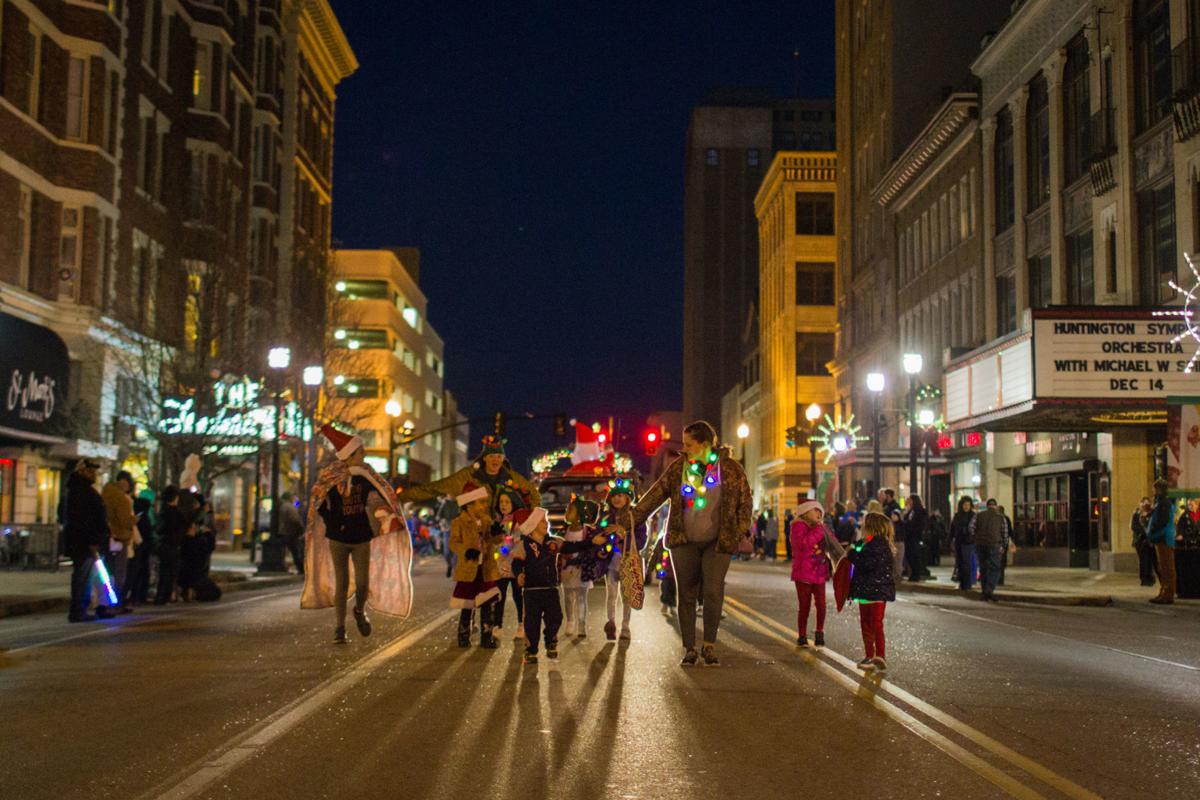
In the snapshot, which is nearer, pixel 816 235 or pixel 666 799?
pixel 666 799

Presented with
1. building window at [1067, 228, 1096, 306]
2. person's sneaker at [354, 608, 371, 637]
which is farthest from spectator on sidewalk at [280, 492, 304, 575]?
building window at [1067, 228, 1096, 306]

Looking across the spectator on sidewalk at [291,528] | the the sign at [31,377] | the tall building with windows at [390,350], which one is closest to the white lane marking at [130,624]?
the spectator on sidewalk at [291,528]

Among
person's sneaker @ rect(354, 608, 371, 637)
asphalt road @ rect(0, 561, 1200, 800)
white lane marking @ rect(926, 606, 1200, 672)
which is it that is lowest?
white lane marking @ rect(926, 606, 1200, 672)

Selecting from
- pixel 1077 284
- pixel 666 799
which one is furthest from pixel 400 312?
pixel 666 799

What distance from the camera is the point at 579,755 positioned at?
7.84 meters

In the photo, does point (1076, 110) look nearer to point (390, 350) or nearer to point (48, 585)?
point (48, 585)

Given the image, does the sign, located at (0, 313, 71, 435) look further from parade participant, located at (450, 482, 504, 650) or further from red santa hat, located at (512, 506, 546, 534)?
red santa hat, located at (512, 506, 546, 534)

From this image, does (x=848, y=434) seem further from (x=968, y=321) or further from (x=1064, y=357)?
(x=1064, y=357)

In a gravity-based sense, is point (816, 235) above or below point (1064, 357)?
above

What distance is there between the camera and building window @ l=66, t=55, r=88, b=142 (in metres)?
35.8

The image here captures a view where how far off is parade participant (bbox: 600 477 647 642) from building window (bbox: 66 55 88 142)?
25625 millimetres

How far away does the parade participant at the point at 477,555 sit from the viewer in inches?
524

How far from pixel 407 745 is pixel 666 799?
78.2 inches

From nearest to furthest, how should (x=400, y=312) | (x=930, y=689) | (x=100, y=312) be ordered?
(x=930, y=689), (x=100, y=312), (x=400, y=312)
